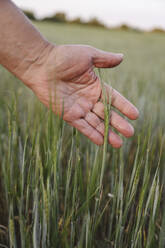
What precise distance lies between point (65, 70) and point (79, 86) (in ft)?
0.31

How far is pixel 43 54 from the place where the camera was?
33.4 inches

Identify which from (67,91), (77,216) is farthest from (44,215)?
(67,91)

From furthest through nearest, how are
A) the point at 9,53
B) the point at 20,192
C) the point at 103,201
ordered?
the point at 9,53 < the point at 103,201 < the point at 20,192

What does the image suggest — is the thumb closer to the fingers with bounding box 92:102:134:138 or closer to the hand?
the hand

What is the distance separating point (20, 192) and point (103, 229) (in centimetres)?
25

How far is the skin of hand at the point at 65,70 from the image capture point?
80 centimetres

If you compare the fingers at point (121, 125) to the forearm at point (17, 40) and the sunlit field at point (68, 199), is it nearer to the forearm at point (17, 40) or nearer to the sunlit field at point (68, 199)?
the sunlit field at point (68, 199)

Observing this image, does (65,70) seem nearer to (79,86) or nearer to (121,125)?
(79,86)

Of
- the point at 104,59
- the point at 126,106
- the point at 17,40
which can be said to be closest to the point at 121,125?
the point at 126,106

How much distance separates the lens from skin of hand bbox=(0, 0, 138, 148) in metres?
0.80

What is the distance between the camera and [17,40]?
2.71 feet

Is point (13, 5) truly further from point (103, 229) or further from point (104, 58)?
point (103, 229)

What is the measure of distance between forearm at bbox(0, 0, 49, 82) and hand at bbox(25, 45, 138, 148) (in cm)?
3

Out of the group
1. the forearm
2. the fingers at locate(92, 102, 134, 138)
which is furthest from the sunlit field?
the forearm
